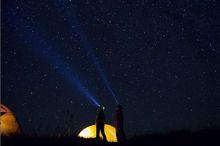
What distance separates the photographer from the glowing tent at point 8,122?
20.3 m

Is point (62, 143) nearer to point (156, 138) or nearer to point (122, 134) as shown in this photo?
point (122, 134)

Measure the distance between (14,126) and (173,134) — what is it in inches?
321

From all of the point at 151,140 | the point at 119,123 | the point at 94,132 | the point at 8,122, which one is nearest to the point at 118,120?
the point at 119,123

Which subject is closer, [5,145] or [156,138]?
[5,145]

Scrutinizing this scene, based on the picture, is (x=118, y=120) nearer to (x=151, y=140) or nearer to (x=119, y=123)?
(x=119, y=123)

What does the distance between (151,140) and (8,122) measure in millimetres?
7562

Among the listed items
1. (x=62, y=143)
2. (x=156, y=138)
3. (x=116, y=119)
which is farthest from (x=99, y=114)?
(x=62, y=143)

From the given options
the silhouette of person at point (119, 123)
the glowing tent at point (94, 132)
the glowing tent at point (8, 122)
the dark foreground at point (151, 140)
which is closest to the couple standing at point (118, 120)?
the silhouette of person at point (119, 123)

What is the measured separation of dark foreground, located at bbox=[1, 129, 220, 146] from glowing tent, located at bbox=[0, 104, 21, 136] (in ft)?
19.1

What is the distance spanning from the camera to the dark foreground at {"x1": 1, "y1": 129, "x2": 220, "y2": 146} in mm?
13462

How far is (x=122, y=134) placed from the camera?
685 inches

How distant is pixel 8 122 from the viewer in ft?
67.6

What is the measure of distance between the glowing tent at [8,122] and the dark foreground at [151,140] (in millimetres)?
5821

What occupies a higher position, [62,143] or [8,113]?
[8,113]
